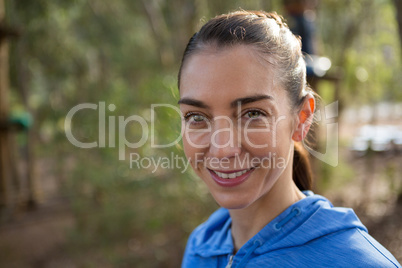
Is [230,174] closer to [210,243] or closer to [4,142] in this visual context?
[210,243]

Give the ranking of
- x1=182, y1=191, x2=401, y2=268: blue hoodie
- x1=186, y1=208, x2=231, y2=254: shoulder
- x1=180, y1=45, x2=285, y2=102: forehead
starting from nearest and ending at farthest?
x1=182, y1=191, x2=401, y2=268: blue hoodie → x1=180, y1=45, x2=285, y2=102: forehead → x1=186, y1=208, x2=231, y2=254: shoulder

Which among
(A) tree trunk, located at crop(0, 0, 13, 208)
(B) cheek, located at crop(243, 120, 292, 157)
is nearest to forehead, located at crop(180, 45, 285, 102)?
(B) cheek, located at crop(243, 120, 292, 157)

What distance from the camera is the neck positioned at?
4.55 feet

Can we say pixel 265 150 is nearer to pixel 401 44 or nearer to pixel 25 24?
pixel 401 44

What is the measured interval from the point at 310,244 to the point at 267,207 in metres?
0.25

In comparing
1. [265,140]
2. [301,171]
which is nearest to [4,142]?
[301,171]

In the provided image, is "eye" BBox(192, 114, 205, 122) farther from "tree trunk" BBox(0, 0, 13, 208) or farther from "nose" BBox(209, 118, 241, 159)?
"tree trunk" BBox(0, 0, 13, 208)

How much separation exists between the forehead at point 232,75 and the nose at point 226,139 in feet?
0.26

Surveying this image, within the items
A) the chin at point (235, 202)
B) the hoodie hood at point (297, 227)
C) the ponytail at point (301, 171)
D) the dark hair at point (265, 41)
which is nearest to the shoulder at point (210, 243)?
the hoodie hood at point (297, 227)

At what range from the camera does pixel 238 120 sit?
1244mm

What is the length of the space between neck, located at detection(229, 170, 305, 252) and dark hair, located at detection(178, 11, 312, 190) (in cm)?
29

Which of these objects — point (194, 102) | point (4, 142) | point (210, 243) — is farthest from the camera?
point (4, 142)

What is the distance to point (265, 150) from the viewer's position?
49.2 inches

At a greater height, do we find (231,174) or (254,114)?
(254,114)
